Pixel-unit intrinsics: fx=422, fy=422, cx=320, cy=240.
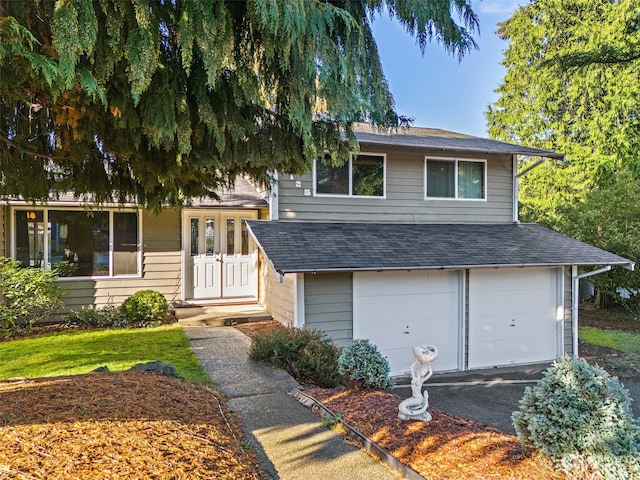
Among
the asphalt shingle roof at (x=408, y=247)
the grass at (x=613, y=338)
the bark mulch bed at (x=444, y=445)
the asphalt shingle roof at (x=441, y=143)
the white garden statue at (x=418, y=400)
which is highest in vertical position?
the asphalt shingle roof at (x=441, y=143)

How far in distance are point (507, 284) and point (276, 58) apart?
792 centimetres

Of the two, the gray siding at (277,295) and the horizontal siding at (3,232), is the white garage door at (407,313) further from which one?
the horizontal siding at (3,232)

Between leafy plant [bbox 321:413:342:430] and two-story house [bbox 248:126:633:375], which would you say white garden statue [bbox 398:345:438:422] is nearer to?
leafy plant [bbox 321:413:342:430]

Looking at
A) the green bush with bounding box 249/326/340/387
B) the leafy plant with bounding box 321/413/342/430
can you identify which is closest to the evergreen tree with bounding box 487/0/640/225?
the green bush with bounding box 249/326/340/387

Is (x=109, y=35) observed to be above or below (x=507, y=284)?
above

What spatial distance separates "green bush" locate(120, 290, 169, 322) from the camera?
31.2 feet

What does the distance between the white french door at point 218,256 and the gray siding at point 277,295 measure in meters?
0.49

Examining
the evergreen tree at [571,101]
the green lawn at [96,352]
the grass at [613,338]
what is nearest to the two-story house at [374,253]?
the green lawn at [96,352]

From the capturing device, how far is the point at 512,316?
30.3ft

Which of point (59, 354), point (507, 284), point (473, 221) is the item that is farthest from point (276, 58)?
point (473, 221)

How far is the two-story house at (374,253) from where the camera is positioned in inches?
322

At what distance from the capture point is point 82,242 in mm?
10008

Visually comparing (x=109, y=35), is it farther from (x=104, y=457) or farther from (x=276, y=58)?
(x=104, y=457)

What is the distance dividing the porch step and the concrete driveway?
11.9ft
